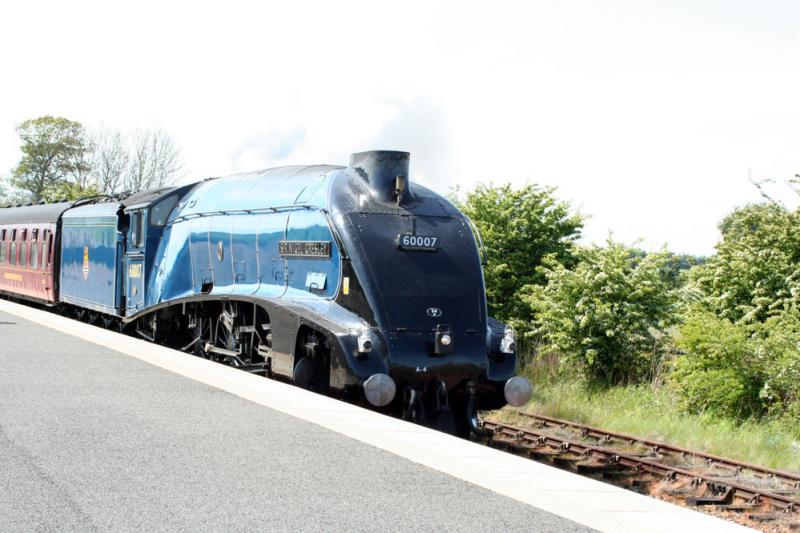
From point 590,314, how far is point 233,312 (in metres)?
6.58

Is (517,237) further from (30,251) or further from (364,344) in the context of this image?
(30,251)

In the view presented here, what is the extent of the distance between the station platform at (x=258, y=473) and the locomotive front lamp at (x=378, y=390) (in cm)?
39

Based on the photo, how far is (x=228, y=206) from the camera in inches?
555

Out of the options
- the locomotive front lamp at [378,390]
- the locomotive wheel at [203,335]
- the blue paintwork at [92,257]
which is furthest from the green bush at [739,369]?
the blue paintwork at [92,257]

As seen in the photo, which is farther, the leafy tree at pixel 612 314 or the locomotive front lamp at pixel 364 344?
the leafy tree at pixel 612 314

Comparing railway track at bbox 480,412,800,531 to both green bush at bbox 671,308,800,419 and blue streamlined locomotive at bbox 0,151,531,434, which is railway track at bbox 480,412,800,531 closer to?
blue streamlined locomotive at bbox 0,151,531,434

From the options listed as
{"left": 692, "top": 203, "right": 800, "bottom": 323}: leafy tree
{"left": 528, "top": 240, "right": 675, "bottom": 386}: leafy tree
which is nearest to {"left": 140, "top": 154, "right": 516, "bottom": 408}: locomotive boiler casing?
{"left": 528, "top": 240, "right": 675, "bottom": 386}: leafy tree

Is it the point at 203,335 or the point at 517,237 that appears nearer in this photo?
the point at 203,335

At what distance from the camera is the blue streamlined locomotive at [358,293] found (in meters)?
10.3

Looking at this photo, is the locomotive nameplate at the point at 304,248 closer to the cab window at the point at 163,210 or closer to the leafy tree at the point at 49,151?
the cab window at the point at 163,210

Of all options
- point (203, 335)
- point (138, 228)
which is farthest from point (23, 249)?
point (203, 335)

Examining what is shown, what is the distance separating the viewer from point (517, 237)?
19891 millimetres

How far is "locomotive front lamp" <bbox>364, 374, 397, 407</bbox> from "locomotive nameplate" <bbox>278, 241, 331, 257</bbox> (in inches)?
80.7

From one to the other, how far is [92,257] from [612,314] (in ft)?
36.4
